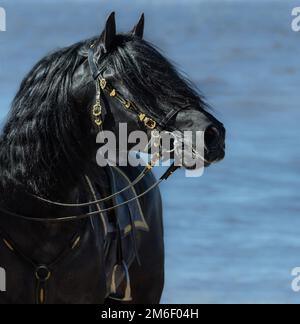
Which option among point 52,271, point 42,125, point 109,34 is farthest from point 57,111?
point 52,271

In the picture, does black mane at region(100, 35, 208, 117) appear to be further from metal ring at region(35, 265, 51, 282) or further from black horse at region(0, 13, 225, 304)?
metal ring at region(35, 265, 51, 282)

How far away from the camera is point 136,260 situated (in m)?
4.87

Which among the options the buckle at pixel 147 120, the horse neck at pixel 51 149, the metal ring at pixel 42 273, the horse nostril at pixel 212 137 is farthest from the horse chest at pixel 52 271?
the horse nostril at pixel 212 137

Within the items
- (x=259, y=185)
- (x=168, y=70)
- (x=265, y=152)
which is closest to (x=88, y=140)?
(x=168, y=70)

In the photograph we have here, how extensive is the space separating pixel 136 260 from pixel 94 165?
97 cm

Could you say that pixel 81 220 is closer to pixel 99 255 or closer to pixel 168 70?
pixel 99 255

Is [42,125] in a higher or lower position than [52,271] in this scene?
higher

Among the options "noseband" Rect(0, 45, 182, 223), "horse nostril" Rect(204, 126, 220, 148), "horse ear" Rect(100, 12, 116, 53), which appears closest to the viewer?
"horse nostril" Rect(204, 126, 220, 148)

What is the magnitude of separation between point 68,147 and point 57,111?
0.14m

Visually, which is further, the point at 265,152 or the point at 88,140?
the point at 265,152

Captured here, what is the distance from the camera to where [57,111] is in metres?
3.93

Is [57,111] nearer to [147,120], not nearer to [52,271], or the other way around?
[147,120]

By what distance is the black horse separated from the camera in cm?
382

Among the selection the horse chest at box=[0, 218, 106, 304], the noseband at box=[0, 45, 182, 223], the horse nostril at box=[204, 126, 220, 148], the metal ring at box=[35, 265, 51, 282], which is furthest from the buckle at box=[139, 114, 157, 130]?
the metal ring at box=[35, 265, 51, 282]
